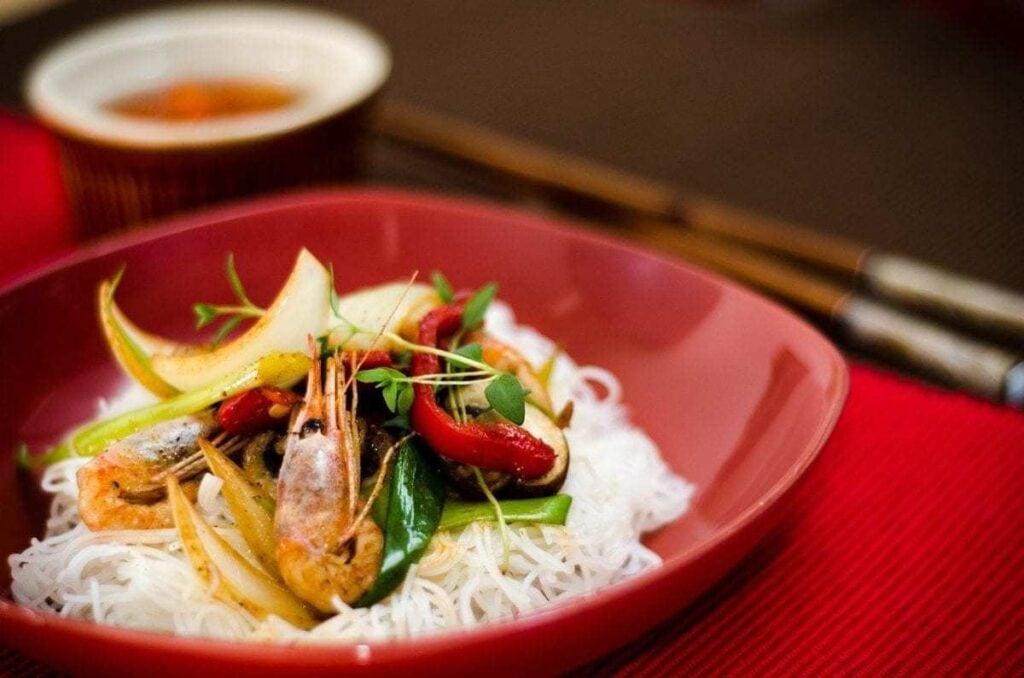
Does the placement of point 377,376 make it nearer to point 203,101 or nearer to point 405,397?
point 405,397

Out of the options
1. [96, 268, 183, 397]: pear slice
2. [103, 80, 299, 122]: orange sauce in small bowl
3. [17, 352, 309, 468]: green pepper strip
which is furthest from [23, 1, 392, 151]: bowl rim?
[17, 352, 309, 468]: green pepper strip

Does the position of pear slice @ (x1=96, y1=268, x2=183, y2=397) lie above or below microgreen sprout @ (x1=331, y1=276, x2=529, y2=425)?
below

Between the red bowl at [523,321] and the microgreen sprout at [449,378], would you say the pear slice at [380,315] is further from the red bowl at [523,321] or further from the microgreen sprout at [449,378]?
the red bowl at [523,321]

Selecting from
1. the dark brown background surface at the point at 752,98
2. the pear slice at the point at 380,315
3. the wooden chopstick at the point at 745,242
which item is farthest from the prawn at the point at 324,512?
the dark brown background surface at the point at 752,98

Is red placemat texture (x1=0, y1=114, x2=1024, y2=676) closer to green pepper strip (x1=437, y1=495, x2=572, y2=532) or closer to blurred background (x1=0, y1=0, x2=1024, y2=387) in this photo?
green pepper strip (x1=437, y1=495, x2=572, y2=532)

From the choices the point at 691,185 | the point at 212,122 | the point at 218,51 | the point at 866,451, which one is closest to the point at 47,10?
the point at 218,51

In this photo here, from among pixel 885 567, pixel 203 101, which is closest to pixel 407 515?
pixel 885 567
